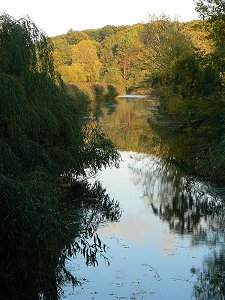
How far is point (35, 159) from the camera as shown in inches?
387

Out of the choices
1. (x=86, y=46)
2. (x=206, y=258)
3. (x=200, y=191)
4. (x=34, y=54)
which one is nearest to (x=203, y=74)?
(x=200, y=191)

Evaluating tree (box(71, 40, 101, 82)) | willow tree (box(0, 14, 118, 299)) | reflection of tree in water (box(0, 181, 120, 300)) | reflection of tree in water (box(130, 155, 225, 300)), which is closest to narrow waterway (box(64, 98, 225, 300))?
reflection of tree in water (box(130, 155, 225, 300))

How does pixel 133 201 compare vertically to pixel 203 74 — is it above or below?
below

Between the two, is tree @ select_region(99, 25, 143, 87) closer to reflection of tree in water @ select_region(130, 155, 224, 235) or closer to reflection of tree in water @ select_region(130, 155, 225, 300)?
reflection of tree in water @ select_region(130, 155, 224, 235)

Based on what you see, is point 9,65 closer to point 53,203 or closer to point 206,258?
point 53,203

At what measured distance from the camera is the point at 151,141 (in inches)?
973

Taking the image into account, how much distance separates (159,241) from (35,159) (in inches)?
120

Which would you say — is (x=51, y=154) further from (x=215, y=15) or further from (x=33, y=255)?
(x=215, y=15)

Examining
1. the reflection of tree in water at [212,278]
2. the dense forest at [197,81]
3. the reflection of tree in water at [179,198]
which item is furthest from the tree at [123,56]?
the reflection of tree in water at [212,278]

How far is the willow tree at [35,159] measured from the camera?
6.19 m

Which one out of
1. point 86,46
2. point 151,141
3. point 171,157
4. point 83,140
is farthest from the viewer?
point 86,46

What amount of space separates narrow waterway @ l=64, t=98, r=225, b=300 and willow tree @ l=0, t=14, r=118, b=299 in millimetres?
687

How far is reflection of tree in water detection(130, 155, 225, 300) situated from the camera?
27.8ft

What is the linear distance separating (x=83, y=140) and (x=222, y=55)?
690 centimetres
